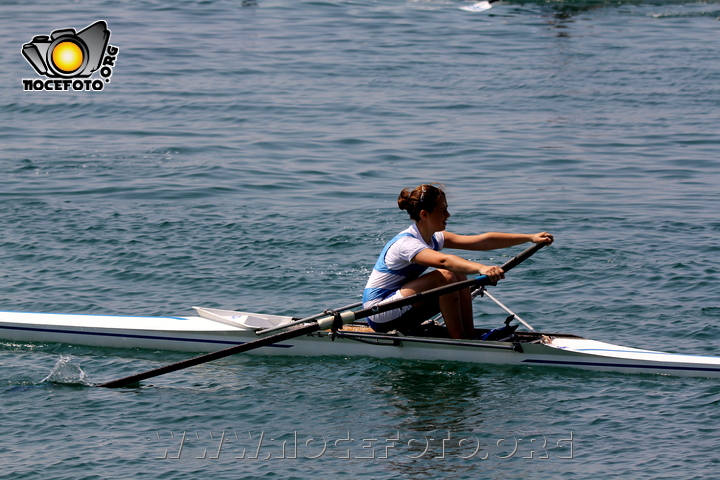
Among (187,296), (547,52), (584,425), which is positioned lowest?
(584,425)

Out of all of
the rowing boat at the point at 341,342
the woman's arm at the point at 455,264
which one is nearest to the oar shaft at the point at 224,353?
the rowing boat at the point at 341,342

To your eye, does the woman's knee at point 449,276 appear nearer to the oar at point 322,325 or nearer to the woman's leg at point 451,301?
the woman's leg at point 451,301

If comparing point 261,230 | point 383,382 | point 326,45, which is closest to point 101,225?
point 261,230

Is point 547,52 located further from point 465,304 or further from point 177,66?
point 465,304

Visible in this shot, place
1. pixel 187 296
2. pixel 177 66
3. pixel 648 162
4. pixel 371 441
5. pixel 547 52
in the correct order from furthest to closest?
1. pixel 547 52
2. pixel 177 66
3. pixel 648 162
4. pixel 187 296
5. pixel 371 441

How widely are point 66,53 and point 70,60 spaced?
12.3 inches

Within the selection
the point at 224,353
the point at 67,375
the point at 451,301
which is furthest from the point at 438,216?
the point at 67,375

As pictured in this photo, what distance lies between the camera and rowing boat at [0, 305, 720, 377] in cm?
739

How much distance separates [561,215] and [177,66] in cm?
1375

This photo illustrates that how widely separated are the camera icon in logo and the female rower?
51.8 ft

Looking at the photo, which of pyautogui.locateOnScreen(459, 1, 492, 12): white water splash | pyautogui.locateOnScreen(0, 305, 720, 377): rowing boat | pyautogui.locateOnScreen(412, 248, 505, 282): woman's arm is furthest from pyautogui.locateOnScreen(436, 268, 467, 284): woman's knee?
pyautogui.locateOnScreen(459, 1, 492, 12): white water splash

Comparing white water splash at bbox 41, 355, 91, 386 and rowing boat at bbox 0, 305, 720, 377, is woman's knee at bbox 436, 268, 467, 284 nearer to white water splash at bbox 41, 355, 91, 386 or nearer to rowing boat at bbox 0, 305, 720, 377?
rowing boat at bbox 0, 305, 720, 377

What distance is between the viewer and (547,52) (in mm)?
24844

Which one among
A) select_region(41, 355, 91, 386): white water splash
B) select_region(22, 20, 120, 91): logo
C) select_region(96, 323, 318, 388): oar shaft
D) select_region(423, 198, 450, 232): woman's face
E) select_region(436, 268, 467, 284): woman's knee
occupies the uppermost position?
select_region(22, 20, 120, 91): logo
